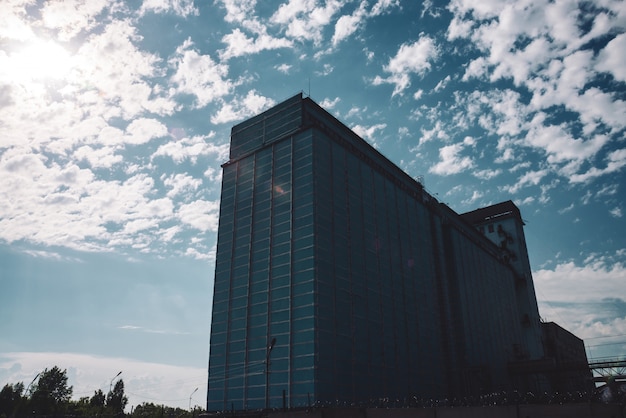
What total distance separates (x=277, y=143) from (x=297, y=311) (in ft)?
92.9

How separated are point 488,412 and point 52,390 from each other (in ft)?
458

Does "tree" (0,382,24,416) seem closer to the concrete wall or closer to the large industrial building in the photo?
the large industrial building

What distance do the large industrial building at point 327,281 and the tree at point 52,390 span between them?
85372 mm

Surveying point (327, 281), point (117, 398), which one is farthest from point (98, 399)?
point (327, 281)

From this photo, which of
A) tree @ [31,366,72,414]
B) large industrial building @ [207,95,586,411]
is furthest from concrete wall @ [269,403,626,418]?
tree @ [31,366,72,414]

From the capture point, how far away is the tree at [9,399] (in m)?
124

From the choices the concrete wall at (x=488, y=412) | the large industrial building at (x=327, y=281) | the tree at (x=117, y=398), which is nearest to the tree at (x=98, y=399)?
the tree at (x=117, y=398)

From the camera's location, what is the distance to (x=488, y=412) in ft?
136

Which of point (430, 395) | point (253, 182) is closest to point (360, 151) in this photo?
point (253, 182)

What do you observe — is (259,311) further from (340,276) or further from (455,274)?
(455,274)

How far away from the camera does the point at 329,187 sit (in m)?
69.9

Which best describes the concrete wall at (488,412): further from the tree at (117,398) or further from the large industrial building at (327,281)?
the tree at (117,398)

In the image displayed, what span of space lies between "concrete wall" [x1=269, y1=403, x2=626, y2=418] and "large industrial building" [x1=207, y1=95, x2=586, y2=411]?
32.7 feet

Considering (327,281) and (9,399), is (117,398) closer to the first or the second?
(9,399)
